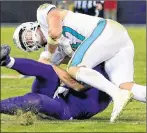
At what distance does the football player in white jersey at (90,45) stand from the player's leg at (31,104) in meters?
0.31

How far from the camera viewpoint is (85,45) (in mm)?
6172

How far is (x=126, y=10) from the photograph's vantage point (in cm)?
2191

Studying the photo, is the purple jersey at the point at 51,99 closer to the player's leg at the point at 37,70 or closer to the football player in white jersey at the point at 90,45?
the player's leg at the point at 37,70

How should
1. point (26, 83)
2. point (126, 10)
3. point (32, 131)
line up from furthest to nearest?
point (126, 10) < point (26, 83) < point (32, 131)

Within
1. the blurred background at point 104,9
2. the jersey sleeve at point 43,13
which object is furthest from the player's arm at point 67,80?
the blurred background at point 104,9

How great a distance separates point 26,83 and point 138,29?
13.7m

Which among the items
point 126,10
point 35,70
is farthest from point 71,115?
point 126,10

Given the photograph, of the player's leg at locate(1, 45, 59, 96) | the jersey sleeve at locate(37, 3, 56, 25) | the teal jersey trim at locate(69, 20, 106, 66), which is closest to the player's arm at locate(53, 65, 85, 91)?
the player's leg at locate(1, 45, 59, 96)

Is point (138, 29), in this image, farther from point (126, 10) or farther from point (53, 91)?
point (53, 91)

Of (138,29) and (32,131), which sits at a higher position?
(32,131)

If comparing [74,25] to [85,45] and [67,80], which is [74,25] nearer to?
[85,45]

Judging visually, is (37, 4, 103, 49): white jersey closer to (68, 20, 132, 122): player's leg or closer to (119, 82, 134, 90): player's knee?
(68, 20, 132, 122): player's leg

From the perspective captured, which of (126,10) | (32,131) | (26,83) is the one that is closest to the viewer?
(32,131)

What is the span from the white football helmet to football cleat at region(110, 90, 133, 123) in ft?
3.27
